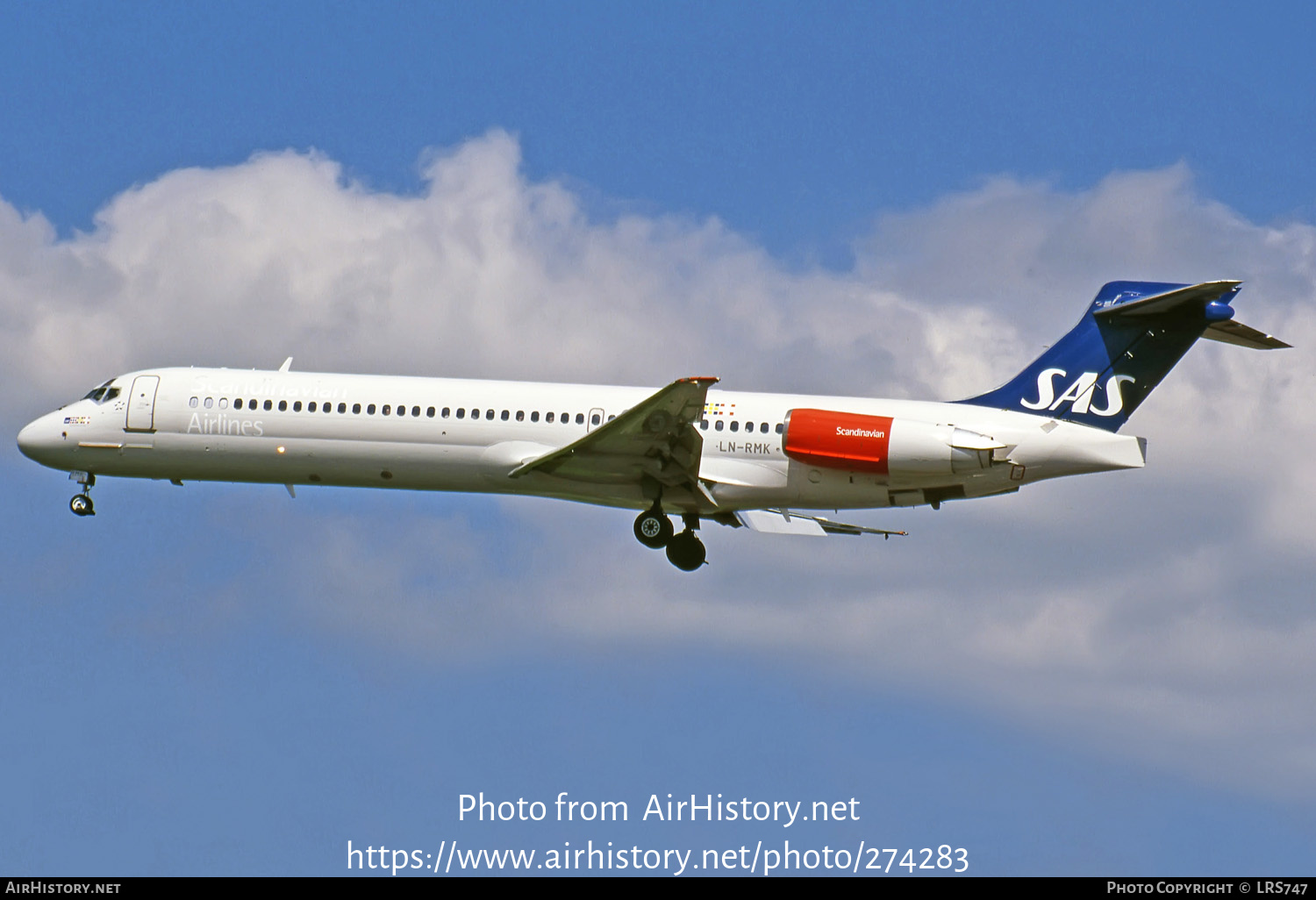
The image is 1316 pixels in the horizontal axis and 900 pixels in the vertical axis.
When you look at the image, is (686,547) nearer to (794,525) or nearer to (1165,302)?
(794,525)

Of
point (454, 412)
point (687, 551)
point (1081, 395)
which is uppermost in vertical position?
point (454, 412)

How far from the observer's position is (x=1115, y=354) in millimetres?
31734

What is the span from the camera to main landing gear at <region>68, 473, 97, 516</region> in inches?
1380

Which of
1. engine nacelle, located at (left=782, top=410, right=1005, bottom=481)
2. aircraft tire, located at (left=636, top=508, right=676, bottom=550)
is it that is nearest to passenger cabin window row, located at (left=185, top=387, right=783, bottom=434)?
engine nacelle, located at (left=782, top=410, right=1005, bottom=481)

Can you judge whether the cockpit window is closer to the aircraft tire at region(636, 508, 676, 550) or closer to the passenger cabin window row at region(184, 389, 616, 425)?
the passenger cabin window row at region(184, 389, 616, 425)

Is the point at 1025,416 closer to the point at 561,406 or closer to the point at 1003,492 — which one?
the point at 1003,492

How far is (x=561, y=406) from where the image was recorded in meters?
32.9

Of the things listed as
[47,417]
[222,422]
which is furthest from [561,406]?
[47,417]

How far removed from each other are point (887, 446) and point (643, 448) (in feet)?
14.9

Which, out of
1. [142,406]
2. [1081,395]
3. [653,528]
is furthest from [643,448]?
[142,406]

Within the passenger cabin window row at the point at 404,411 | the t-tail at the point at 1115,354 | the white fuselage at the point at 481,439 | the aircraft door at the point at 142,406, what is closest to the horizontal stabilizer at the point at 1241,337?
the t-tail at the point at 1115,354

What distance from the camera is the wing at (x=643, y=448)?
30.5 meters

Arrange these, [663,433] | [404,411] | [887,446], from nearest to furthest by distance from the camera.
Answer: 1. [887,446]
2. [663,433]
3. [404,411]

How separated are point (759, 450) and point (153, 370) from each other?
12.7 m
